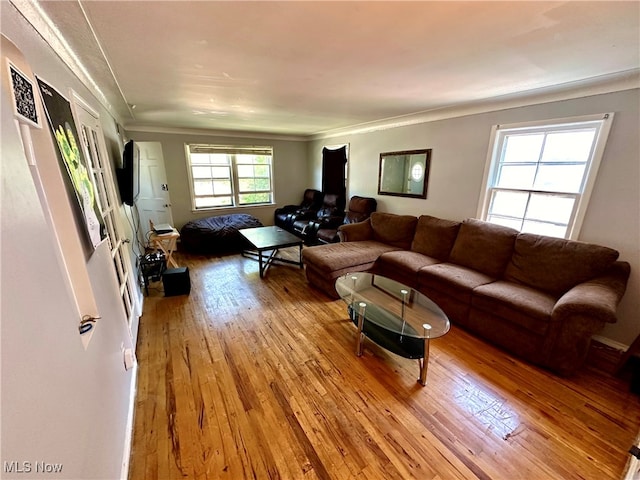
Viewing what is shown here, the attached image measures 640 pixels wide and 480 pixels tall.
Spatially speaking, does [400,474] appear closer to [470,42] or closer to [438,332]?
[438,332]

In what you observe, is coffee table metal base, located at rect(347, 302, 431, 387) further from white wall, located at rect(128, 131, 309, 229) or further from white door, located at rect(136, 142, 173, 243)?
white wall, located at rect(128, 131, 309, 229)

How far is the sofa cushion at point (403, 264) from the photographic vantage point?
9.88ft

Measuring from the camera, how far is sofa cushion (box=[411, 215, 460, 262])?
319cm

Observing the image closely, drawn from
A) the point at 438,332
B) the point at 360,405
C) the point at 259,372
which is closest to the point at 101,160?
the point at 259,372

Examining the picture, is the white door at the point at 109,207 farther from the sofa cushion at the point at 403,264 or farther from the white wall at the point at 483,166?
the white wall at the point at 483,166

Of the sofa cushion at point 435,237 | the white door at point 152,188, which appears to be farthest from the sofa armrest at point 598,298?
the white door at point 152,188

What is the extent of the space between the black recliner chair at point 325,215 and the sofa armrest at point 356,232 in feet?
2.71

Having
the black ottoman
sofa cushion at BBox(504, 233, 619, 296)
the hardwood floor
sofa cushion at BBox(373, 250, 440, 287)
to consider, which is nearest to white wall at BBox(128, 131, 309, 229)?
the black ottoman

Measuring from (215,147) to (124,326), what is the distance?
434cm

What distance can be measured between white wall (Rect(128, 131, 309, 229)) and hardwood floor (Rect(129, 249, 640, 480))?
10.9 ft

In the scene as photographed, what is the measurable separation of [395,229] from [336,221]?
130 centimetres

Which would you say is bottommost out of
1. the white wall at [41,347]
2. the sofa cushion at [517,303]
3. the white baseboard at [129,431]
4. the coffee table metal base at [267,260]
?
the white baseboard at [129,431]

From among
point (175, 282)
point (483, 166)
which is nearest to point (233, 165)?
point (175, 282)

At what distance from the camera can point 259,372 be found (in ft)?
6.52
